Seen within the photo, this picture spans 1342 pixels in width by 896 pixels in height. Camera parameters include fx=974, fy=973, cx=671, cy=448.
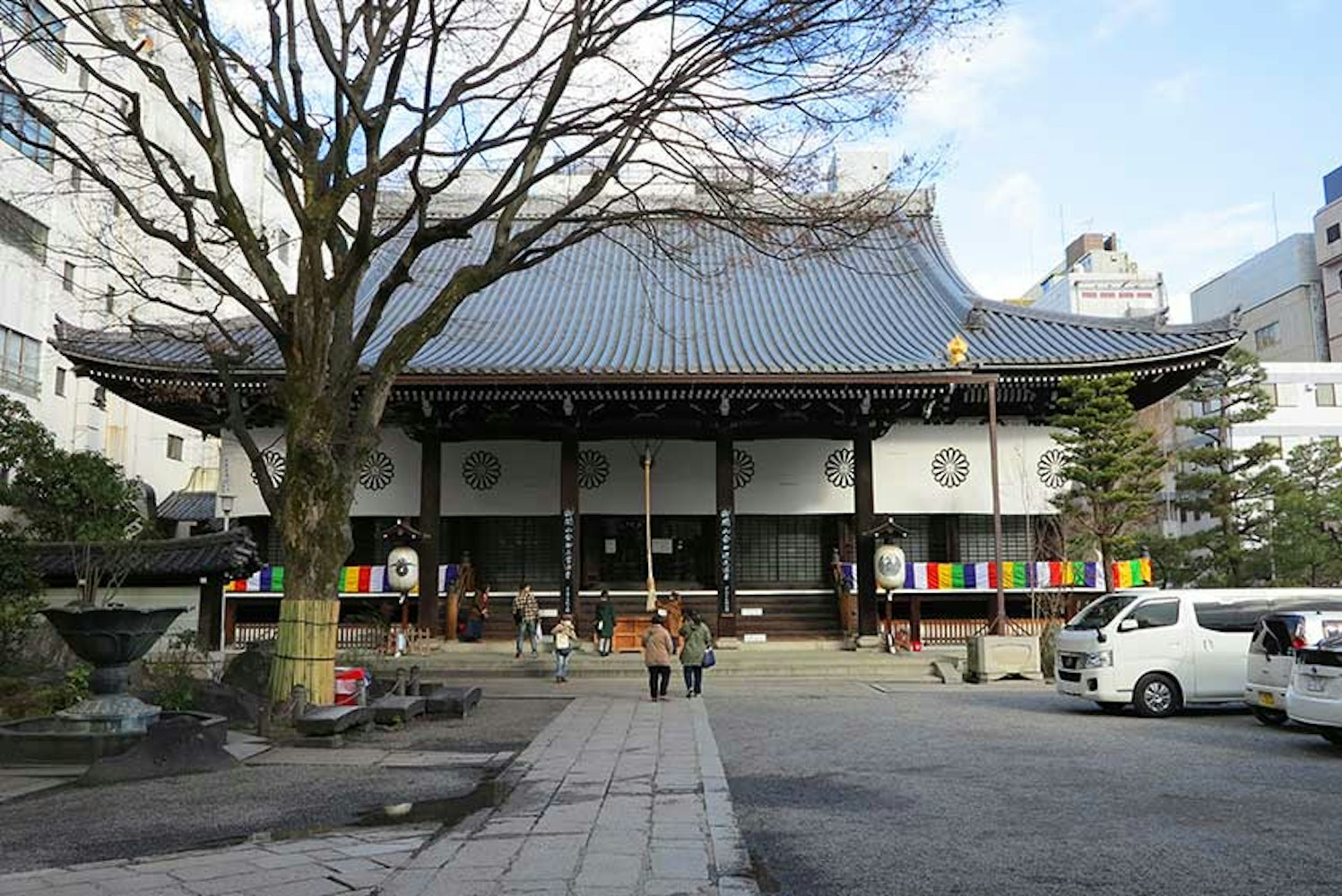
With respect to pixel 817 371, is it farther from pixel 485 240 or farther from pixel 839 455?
pixel 485 240

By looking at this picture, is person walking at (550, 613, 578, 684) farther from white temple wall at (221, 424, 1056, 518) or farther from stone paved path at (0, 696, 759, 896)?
stone paved path at (0, 696, 759, 896)

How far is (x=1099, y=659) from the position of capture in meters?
12.6

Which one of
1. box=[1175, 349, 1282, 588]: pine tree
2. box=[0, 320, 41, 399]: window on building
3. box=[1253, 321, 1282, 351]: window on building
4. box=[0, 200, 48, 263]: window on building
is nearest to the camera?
box=[1175, 349, 1282, 588]: pine tree

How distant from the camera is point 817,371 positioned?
19.0 m

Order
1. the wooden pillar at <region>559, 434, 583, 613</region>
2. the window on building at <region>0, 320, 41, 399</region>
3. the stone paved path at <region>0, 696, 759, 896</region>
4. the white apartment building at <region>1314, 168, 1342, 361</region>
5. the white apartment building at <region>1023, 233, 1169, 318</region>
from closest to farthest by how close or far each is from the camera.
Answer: the stone paved path at <region>0, 696, 759, 896</region> < the wooden pillar at <region>559, 434, 583, 613</region> < the window on building at <region>0, 320, 41, 399</region> < the white apartment building at <region>1314, 168, 1342, 361</region> < the white apartment building at <region>1023, 233, 1169, 318</region>

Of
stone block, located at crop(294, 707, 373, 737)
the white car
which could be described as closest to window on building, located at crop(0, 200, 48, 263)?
stone block, located at crop(294, 707, 373, 737)

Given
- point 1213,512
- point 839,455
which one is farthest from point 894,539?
point 1213,512

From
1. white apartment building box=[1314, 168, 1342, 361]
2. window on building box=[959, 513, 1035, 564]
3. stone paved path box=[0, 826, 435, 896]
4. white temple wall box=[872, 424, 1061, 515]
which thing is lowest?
stone paved path box=[0, 826, 435, 896]

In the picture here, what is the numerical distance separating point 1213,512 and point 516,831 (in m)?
25.4

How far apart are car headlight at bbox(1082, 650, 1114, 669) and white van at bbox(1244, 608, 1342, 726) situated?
1.60 m

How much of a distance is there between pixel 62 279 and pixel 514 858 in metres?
29.5

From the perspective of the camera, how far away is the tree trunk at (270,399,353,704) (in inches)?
423

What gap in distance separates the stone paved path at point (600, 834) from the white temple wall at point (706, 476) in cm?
1252

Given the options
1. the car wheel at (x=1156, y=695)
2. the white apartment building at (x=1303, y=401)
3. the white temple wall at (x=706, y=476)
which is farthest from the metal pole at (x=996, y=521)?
the white apartment building at (x=1303, y=401)
